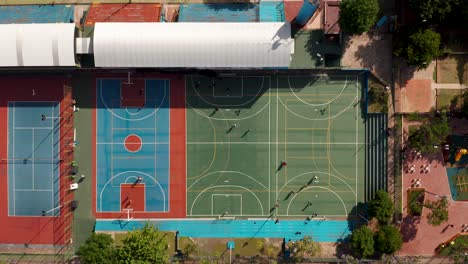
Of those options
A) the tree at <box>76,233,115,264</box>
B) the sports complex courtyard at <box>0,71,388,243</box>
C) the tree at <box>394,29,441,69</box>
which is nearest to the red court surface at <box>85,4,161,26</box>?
the sports complex courtyard at <box>0,71,388,243</box>

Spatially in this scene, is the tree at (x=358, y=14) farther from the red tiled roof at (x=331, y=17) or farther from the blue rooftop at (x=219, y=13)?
the blue rooftop at (x=219, y=13)

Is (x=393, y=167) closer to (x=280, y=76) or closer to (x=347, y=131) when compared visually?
(x=347, y=131)

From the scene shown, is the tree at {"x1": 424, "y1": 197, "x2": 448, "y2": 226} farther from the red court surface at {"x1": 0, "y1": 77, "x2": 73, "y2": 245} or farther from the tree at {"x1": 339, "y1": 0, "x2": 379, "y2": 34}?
the red court surface at {"x1": 0, "y1": 77, "x2": 73, "y2": 245}

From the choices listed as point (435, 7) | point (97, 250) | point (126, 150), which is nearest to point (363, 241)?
point (435, 7)

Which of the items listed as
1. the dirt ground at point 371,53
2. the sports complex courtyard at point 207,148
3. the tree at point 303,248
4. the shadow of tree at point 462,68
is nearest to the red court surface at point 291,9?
the dirt ground at point 371,53

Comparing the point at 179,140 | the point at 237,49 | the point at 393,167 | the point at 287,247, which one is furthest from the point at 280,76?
the point at 287,247

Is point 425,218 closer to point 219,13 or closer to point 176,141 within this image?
point 176,141
